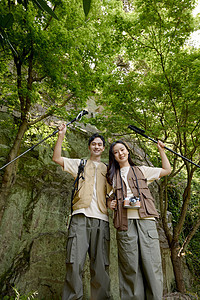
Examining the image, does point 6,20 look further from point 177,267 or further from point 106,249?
point 177,267

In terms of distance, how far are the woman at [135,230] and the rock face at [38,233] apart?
2.39 metres

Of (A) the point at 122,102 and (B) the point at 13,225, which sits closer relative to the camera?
(B) the point at 13,225

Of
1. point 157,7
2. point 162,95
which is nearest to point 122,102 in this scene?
point 162,95

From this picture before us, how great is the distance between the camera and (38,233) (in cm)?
457

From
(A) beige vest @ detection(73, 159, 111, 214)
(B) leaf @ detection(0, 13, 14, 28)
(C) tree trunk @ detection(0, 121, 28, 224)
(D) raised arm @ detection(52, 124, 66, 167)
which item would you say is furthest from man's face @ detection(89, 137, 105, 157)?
(B) leaf @ detection(0, 13, 14, 28)

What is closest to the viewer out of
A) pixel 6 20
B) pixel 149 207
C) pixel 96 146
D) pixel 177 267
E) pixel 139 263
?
pixel 6 20

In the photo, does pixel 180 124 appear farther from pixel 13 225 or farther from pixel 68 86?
pixel 13 225

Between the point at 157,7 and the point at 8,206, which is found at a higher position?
the point at 157,7

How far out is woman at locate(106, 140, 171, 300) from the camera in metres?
2.24

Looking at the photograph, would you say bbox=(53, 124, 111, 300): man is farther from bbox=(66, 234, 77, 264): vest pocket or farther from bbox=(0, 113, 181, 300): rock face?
bbox=(0, 113, 181, 300): rock face

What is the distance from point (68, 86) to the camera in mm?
4012

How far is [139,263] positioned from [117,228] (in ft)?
1.47

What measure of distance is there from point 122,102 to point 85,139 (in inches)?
87.9

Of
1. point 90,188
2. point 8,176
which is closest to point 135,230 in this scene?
point 90,188
